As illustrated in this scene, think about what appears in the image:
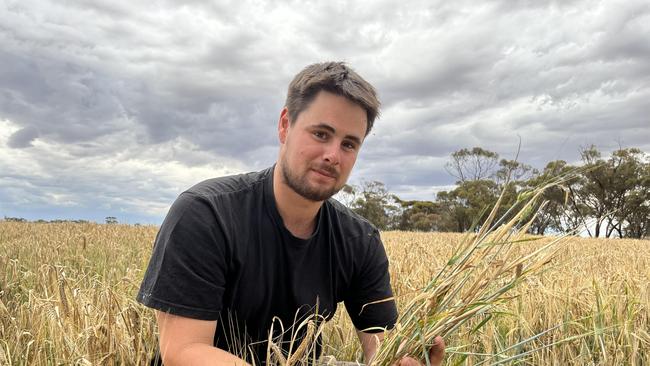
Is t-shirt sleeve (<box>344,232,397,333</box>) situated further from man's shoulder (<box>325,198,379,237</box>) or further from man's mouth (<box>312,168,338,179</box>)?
man's mouth (<box>312,168,338,179</box>)

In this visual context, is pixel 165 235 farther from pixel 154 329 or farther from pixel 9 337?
pixel 9 337

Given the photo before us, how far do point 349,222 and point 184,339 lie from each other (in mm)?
1101

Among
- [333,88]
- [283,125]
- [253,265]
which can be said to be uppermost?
[333,88]

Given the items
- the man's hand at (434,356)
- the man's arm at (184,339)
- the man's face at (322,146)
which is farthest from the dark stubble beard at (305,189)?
the man's hand at (434,356)

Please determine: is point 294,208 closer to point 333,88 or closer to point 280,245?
point 280,245

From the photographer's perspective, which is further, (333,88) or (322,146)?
(333,88)

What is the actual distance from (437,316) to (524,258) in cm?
32

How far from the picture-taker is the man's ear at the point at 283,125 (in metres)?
2.58

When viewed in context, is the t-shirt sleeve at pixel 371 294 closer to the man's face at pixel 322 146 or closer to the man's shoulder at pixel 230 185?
the man's face at pixel 322 146

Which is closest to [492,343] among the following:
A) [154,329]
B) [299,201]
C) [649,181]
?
[299,201]

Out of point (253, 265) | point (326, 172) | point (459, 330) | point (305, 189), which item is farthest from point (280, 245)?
point (459, 330)

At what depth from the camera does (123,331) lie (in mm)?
2494

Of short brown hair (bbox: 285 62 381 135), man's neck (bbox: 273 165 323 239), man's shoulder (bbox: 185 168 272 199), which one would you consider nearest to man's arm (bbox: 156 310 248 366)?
man's shoulder (bbox: 185 168 272 199)

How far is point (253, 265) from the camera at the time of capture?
7.55ft
